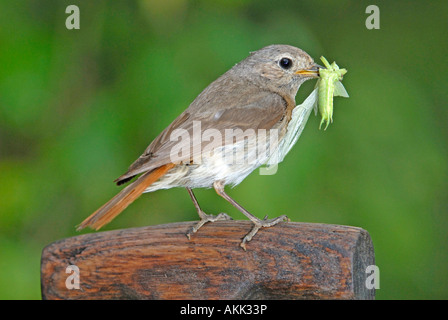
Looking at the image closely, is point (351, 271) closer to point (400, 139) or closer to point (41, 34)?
point (400, 139)

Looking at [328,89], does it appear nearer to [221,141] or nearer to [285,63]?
[285,63]

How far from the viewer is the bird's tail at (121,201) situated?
10.8 ft

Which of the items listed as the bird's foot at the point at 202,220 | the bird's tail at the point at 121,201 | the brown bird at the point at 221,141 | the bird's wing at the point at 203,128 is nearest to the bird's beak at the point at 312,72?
the brown bird at the point at 221,141

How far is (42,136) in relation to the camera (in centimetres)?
470

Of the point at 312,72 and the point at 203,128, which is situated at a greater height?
the point at 312,72

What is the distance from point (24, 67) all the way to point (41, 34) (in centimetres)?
25

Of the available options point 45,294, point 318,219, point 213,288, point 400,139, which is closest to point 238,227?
point 213,288

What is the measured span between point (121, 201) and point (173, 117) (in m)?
1.00

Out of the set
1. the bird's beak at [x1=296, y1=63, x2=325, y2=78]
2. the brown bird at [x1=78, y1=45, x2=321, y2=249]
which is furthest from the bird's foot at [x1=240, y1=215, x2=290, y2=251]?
the bird's beak at [x1=296, y1=63, x2=325, y2=78]

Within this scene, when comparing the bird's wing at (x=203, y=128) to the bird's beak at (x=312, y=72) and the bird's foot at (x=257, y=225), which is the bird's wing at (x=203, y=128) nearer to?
the bird's beak at (x=312, y=72)

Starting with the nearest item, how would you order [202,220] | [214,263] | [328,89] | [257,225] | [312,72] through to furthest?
1. [214,263]
2. [257,225]
3. [202,220]
4. [328,89]
5. [312,72]

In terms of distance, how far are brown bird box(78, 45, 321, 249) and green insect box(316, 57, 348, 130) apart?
13 cm

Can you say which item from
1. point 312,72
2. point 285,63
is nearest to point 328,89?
point 312,72

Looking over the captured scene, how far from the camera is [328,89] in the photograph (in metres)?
3.81
